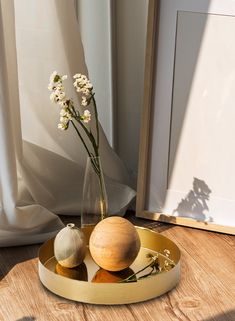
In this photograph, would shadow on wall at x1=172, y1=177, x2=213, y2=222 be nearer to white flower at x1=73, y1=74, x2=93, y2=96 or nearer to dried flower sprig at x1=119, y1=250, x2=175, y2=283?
dried flower sprig at x1=119, y1=250, x2=175, y2=283

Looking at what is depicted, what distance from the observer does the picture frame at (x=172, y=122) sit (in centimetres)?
198

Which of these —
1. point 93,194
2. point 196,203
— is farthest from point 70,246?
point 196,203

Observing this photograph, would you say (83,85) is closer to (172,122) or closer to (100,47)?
(172,122)

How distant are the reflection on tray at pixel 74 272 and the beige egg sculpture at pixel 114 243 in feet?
0.19

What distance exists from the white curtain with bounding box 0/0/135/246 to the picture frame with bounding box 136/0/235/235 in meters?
0.15

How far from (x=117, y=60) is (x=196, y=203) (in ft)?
1.88

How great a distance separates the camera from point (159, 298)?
5.64 feet

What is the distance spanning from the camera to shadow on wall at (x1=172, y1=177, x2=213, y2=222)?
206cm

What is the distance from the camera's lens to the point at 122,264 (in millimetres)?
1737

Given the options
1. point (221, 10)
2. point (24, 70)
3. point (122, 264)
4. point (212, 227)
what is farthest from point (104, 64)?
point (122, 264)

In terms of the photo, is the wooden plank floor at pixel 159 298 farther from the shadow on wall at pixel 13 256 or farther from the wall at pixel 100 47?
the wall at pixel 100 47

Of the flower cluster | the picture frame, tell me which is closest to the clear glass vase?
the flower cluster

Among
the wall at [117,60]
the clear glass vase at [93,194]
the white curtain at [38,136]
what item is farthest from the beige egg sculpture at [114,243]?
the wall at [117,60]

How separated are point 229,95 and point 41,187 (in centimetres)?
63
